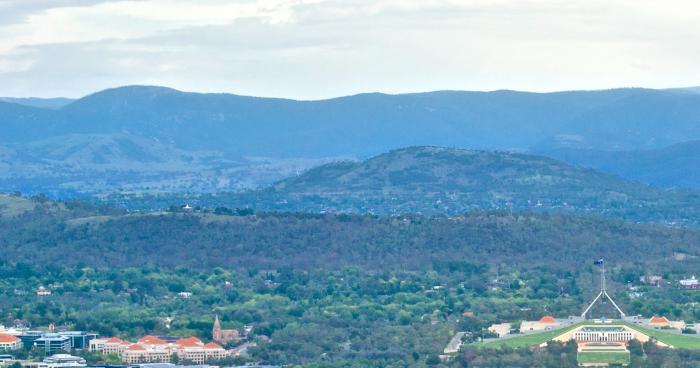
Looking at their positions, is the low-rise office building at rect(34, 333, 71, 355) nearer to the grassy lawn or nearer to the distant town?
the distant town

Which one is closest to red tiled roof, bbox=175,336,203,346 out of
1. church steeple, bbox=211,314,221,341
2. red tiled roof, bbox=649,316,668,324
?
church steeple, bbox=211,314,221,341

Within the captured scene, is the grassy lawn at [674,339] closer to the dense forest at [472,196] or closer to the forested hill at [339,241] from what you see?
the forested hill at [339,241]

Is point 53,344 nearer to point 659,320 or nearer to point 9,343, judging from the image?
point 9,343

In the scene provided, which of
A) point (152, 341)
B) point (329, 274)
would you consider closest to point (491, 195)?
point (329, 274)

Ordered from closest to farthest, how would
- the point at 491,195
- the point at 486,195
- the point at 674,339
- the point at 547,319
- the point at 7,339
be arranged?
the point at 674,339 → the point at 7,339 → the point at 547,319 → the point at 491,195 → the point at 486,195

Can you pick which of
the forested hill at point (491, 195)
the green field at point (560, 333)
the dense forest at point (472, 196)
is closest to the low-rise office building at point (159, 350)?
the green field at point (560, 333)

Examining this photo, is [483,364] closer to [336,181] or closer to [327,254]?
[327,254]
